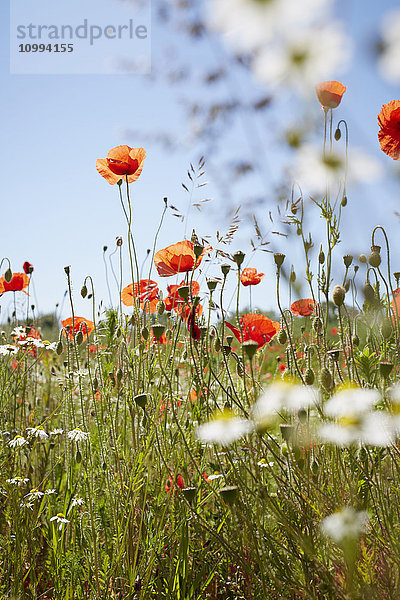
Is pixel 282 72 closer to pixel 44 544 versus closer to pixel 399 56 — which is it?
pixel 399 56

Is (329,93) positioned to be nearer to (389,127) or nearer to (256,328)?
(389,127)

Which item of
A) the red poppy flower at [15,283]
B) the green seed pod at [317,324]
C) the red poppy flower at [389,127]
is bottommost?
the green seed pod at [317,324]

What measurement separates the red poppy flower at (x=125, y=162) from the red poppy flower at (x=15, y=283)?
2.99 ft

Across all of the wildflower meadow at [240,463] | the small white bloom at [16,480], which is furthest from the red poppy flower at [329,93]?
the small white bloom at [16,480]

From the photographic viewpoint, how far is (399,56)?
434 millimetres

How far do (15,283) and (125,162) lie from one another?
105 centimetres

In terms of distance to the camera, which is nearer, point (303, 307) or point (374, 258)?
point (374, 258)

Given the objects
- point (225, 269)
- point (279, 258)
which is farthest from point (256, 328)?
point (279, 258)

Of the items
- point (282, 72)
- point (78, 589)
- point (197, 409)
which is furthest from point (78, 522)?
point (282, 72)

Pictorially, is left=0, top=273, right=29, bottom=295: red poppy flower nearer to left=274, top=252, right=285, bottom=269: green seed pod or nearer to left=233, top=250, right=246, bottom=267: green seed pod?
left=233, top=250, right=246, bottom=267: green seed pod

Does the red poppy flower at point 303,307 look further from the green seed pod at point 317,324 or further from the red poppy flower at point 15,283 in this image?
the red poppy flower at point 15,283

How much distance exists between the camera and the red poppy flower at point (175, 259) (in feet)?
5.37

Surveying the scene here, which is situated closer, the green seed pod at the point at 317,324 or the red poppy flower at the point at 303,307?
the green seed pod at the point at 317,324

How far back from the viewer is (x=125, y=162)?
1.77m
